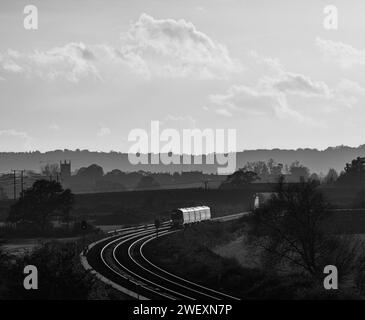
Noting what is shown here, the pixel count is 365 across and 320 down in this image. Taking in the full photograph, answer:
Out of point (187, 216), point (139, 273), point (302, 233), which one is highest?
point (302, 233)

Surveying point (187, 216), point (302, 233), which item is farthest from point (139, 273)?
point (187, 216)

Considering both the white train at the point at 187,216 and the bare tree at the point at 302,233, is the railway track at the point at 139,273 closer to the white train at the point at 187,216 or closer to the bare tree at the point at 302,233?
the bare tree at the point at 302,233

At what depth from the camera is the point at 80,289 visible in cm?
3947

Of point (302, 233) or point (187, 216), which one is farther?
point (187, 216)

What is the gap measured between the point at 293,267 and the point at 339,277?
21.3 feet

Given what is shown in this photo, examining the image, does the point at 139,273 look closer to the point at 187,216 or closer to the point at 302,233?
the point at 302,233

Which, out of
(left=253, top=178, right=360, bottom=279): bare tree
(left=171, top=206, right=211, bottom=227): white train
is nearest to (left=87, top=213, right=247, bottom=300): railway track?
(left=253, top=178, right=360, bottom=279): bare tree

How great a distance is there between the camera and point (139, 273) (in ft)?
173

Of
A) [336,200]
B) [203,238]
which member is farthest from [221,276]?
[336,200]

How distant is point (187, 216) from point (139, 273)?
4666cm

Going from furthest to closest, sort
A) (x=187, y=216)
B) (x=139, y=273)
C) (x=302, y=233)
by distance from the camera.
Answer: (x=187, y=216), (x=302, y=233), (x=139, y=273)

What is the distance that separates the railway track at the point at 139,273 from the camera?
4284 centimetres

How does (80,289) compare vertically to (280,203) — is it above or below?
below
